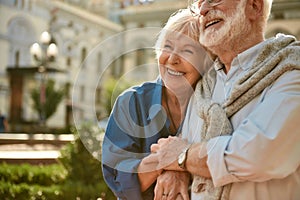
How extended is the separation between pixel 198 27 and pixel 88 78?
2588cm

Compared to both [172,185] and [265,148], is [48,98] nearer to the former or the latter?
[172,185]

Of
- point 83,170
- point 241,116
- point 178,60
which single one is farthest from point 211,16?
point 83,170

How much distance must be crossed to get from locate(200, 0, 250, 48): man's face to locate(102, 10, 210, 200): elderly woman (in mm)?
80

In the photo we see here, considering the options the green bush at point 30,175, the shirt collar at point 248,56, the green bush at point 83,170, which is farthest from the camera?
the green bush at point 30,175

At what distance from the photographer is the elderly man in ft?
3.66

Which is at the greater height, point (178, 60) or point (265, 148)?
point (178, 60)

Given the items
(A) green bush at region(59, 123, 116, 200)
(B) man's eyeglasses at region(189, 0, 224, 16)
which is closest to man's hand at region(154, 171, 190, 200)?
(B) man's eyeglasses at region(189, 0, 224, 16)

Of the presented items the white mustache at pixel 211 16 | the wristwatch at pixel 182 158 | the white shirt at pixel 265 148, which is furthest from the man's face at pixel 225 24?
the wristwatch at pixel 182 158

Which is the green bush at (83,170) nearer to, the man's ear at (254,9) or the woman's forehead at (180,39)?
the woman's forehead at (180,39)

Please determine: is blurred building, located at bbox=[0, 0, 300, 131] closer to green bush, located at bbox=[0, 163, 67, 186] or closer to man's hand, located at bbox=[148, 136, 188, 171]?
green bush, located at bbox=[0, 163, 67, 186]

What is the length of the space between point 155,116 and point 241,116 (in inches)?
11.3

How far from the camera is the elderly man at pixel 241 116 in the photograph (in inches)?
43.9

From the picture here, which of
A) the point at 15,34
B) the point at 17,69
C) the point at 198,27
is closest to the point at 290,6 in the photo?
the point at 15,34

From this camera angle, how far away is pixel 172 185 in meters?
1.34
